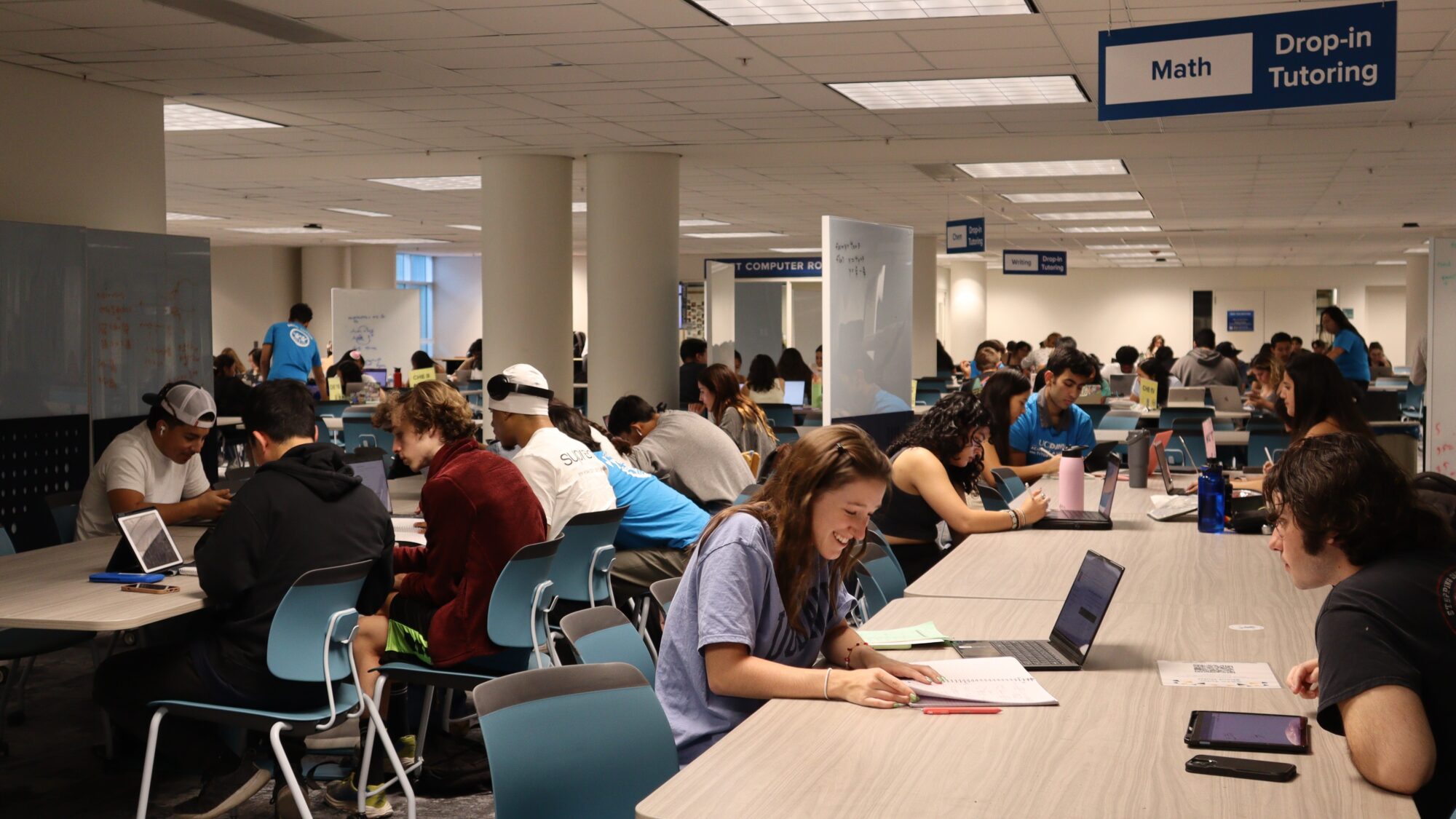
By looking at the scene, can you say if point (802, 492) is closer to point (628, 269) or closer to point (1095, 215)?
point (628, 269)

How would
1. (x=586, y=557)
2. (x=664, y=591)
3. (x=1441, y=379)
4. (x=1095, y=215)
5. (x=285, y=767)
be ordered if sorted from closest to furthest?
(x=664, y=591) → (x=285, y=767) → (x=586, y=557) → (x=1441, y=379) → (x=1095, y=215)

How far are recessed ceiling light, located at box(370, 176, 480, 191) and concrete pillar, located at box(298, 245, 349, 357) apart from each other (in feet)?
29.0

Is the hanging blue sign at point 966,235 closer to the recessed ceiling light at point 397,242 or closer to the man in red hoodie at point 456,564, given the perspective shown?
the recessed ceiling light at point 397,242

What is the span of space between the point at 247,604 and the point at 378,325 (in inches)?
616

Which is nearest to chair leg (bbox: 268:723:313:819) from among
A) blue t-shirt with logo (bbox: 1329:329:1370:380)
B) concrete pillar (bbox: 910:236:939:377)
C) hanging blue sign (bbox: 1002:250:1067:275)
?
blue t-shirt with logo (bbox: 1329:329:1370:380)

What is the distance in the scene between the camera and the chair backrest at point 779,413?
10.3 meters

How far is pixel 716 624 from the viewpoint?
2379 mm

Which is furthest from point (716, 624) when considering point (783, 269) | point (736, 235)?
point (736, 235)

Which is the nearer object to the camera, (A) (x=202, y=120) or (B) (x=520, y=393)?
(B) (x=520, y=393)

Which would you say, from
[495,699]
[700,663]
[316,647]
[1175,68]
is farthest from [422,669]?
[1175,68]

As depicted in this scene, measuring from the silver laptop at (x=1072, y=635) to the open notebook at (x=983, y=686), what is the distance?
8cm

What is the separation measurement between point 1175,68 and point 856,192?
28.4ft

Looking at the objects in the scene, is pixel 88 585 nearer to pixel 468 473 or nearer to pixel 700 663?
pixel 468 473

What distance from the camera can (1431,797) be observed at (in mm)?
1896
